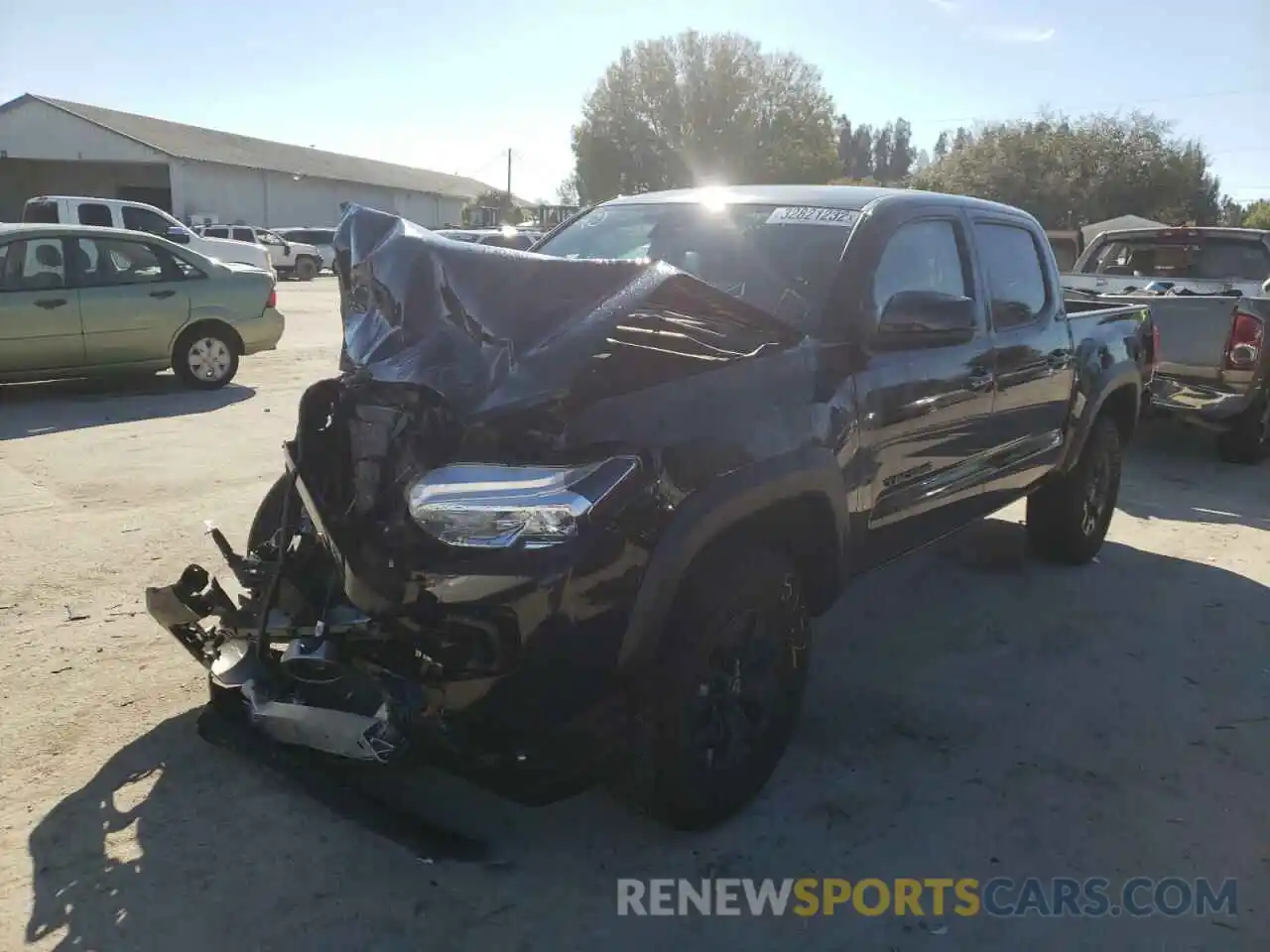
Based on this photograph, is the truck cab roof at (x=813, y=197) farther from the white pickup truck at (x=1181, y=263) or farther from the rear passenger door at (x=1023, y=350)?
the white pickup truck at (x=1181, y=263)

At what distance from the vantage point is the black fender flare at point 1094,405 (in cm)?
536

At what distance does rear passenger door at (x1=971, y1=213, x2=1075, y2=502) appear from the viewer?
4504mm

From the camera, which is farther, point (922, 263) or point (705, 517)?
point (922, 263)

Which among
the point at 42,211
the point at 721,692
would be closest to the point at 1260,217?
the point at 42,211

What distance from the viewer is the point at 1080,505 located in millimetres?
5668

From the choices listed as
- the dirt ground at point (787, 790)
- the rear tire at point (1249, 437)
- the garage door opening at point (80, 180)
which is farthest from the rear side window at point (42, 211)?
the garage door opening at point (80, 180)

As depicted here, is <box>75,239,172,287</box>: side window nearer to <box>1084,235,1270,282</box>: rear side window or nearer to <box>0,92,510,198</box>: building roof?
<box>1084,235,1270,282</box>: rear side window

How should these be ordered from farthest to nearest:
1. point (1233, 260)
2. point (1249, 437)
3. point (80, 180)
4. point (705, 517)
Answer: point (80, 180) < point (1233, 260) < point (1249, 437) < point (705, 517)

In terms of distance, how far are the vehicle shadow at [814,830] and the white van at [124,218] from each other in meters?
18.6

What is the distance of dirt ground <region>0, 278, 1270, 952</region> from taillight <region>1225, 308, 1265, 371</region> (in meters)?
2.81

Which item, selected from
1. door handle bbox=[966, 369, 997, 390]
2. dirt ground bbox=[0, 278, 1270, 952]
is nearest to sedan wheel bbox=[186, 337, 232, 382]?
dirt ground bbox=[0, 278, 1270, 952]

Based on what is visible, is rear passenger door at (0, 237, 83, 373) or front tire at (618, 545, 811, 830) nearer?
front tire at (618, 545, 811, 830)

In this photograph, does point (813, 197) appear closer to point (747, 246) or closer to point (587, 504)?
point (747, 246)
